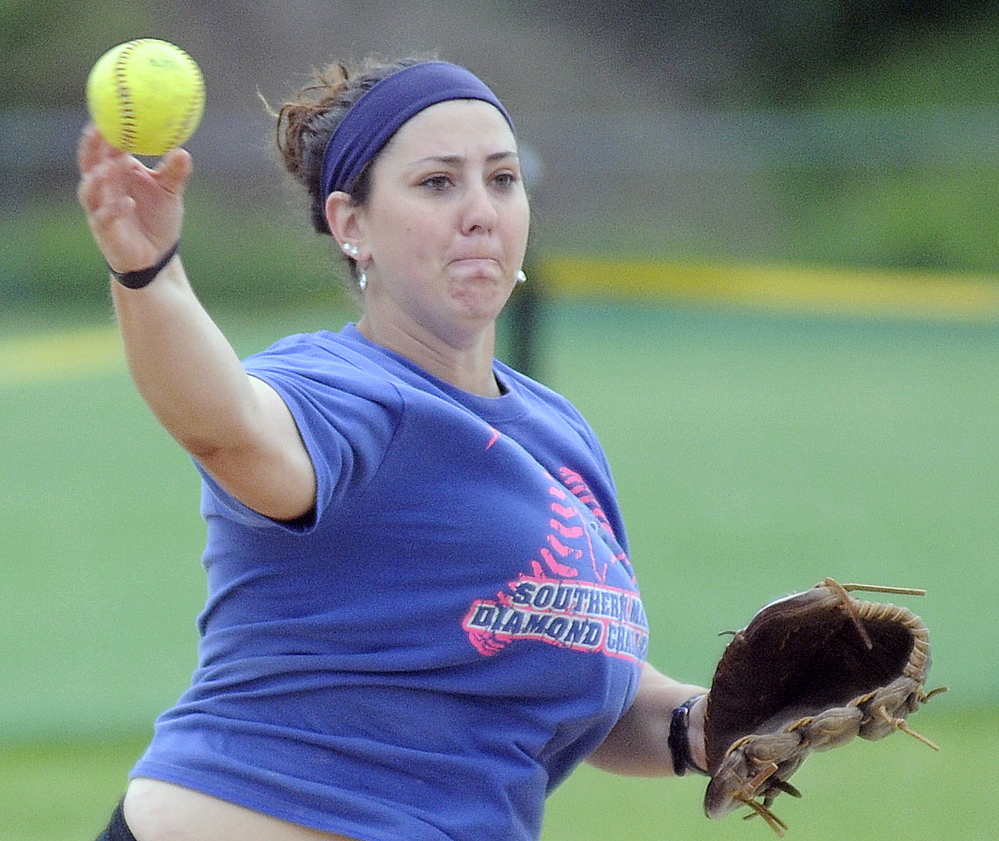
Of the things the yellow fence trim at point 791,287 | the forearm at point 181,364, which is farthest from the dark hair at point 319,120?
the yellow fence trim at point 791,287

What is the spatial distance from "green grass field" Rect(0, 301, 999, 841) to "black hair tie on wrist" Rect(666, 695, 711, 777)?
1.98 meters

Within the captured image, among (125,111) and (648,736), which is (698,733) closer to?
(648,736)

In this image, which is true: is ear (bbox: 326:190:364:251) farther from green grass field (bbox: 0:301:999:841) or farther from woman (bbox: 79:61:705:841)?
Result: green grass field (bbox: 0:301:999:841)

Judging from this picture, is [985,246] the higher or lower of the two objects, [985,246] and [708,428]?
the higher

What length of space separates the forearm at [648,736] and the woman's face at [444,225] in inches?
29.8

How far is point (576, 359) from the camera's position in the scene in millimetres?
14227

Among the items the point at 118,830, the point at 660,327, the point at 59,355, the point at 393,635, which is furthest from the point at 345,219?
the point at 660,327

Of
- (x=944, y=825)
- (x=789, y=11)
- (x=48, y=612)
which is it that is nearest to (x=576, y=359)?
(x=48, y=612)

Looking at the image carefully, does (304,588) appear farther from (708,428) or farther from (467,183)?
(708,428)

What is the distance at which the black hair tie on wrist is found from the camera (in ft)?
8.87

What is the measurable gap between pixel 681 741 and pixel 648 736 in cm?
6

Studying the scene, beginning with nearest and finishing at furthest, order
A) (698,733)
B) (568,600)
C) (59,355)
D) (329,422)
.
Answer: (329,422) → (568,600) → (698,733) → (59,355)

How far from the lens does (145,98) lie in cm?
188

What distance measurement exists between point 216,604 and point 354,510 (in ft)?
1.01
